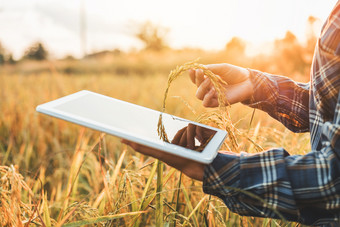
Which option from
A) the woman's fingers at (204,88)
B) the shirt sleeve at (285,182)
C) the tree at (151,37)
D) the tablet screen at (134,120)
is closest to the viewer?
the shirt sleeve at (285,182)

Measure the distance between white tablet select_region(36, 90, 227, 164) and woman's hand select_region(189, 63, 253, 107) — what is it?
0.59 feet

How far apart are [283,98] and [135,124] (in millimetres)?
553

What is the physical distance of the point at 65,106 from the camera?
808 millimetres

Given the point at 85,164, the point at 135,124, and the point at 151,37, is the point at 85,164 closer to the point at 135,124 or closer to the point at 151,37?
the point at 135,124

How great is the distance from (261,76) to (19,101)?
8.39ft

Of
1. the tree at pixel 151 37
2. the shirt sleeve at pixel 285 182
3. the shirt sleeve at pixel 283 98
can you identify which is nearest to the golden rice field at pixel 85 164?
the shirt sleeve at pixel 283 98

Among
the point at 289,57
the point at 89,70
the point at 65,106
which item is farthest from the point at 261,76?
the point at 89,70

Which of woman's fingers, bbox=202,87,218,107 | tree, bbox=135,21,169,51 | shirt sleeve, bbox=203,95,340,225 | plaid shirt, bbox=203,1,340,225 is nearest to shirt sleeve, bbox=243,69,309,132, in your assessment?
woman's fingers, bbox=202,87,218,107

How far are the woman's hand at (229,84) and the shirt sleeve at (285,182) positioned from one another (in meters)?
0.37

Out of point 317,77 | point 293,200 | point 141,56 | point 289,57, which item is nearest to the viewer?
point 293,200

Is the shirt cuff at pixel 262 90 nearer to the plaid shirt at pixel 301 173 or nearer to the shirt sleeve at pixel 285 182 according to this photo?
the plaid shirt at pixel 301 173

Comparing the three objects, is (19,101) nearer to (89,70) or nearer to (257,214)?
(257,214)

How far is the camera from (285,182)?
0.62 meters

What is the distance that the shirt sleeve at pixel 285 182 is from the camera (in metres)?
0.60
